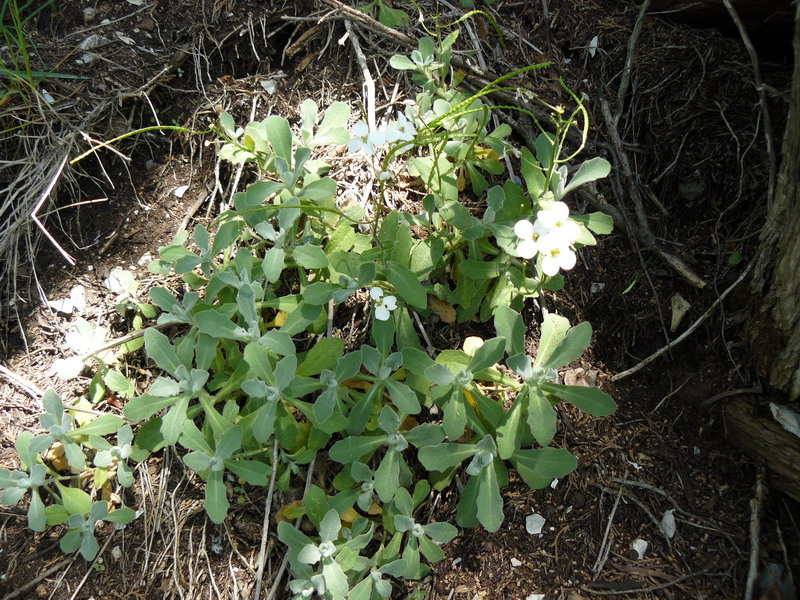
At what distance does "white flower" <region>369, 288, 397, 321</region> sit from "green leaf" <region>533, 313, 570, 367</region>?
1.87 feet

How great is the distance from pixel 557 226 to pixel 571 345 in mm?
436

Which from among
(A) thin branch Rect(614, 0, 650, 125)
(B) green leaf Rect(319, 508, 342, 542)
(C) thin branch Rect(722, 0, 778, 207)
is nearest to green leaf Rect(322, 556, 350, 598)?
(B) green leaf Rect(319, 508, 342, 542)

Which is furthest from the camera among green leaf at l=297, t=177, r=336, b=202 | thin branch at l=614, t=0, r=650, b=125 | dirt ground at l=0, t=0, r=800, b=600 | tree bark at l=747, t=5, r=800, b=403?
thin branch at l=614, t=0, r=650, b=125

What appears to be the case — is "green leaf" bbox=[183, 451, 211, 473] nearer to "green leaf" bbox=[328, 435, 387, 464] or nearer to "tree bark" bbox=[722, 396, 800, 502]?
"green leaf" bbox=[328, 435, 387, 464]

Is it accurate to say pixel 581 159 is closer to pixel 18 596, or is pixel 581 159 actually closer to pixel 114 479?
pixel 114 479

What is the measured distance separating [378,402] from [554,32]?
199 cm

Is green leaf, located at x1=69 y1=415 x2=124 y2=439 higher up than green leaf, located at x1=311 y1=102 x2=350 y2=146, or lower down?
lower down

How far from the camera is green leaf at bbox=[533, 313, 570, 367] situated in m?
2.19

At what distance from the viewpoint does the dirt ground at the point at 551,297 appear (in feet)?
7.13

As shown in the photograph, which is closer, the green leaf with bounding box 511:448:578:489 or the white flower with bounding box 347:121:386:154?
the green leaf with bounding box 511:448:578:489

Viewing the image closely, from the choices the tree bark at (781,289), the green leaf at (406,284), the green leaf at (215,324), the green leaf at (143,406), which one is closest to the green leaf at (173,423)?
the green leaf at (143,406)

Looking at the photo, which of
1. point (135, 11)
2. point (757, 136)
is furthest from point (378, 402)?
point (135, 11)

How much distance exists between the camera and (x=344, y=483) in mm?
2238

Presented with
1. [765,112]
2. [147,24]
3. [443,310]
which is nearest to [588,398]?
[443,310]
